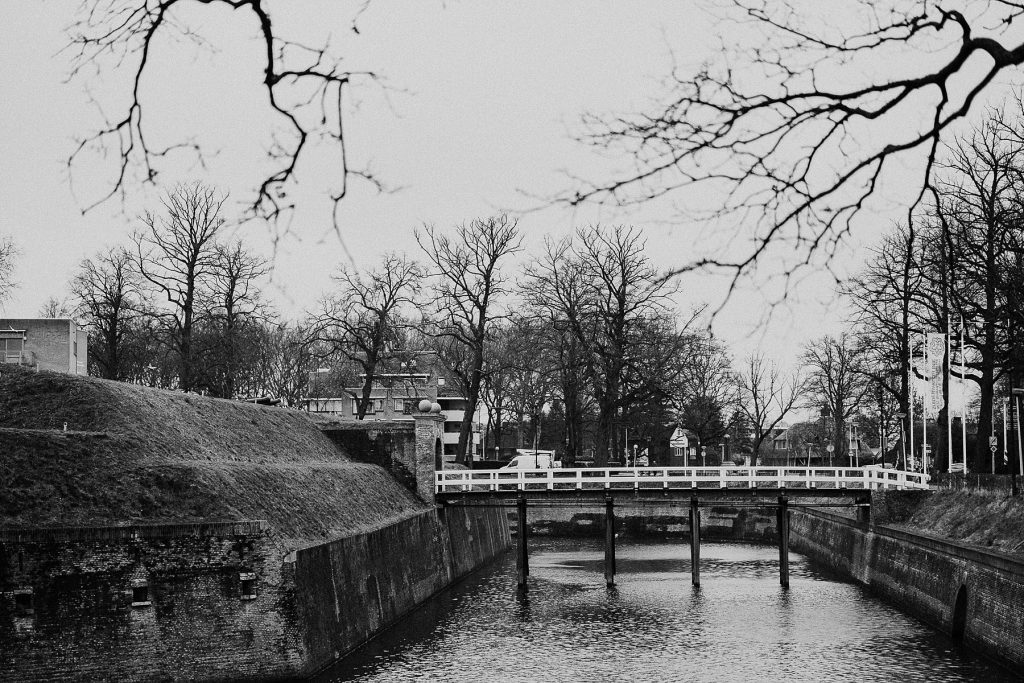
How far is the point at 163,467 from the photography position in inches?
840

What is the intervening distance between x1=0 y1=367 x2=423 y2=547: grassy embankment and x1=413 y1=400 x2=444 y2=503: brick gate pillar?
0.96 m

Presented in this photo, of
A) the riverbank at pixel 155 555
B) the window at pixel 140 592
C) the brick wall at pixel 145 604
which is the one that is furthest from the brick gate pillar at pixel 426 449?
the window at pixel 140 592

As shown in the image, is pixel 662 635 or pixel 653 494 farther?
pixel 653 494

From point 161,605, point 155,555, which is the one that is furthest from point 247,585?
point 155,555

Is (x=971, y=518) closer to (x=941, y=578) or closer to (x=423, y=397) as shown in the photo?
(x=941, y=578)

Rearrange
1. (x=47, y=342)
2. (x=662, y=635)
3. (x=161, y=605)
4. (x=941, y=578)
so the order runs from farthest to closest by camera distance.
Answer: (x=47, y=342) → (x=941, y=578) → (x=662, y=635) → (x=161, y=605)

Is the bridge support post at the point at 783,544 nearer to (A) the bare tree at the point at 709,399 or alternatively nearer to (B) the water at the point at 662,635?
(B) the water at the point at 662,635

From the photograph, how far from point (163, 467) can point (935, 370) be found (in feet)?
70.7

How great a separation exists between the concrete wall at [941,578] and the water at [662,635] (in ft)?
1.55

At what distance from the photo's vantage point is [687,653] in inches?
882

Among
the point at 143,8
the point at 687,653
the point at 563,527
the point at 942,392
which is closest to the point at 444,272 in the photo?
the point at 563,527

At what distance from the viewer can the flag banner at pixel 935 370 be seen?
1249 inches

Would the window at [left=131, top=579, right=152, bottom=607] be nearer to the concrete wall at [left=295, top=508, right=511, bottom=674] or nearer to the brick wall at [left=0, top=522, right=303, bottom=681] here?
the brick wall at [left=0, top=522, right=303, bottom=681]

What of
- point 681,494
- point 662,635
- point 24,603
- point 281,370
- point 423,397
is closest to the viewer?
point 24,603
